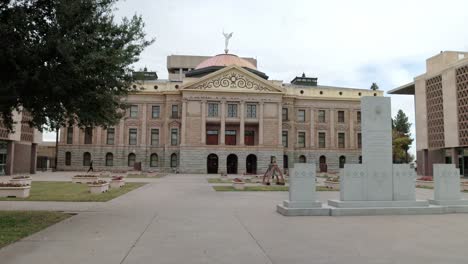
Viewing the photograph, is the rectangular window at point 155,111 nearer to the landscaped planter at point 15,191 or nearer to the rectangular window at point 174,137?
the rectangular window at point 174,137

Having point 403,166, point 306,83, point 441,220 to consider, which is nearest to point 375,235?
point 441,220

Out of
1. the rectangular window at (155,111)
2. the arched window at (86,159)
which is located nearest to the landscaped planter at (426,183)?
the rectangular window at (155,111)

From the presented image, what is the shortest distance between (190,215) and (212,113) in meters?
50.2

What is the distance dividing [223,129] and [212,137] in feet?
13.5

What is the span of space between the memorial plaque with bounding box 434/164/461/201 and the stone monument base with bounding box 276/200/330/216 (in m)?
4.92

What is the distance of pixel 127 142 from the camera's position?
6569 cm

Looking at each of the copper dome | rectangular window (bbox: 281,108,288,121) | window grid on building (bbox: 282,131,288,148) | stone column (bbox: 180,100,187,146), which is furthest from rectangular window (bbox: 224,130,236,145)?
the copper dome

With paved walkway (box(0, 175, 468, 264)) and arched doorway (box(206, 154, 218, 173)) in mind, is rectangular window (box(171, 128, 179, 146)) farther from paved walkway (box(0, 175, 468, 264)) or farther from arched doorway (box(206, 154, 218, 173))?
paved walkway (box(0, 175, 468, 264))

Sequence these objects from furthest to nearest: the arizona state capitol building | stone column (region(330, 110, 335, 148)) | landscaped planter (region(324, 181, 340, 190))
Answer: stone column (region(330, 110, 335, 148))
the arizona state capitol building
landscaped planter (region(324, 181, 340, 190))

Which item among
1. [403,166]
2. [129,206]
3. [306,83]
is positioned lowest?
[129,206]

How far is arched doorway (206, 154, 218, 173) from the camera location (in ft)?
210

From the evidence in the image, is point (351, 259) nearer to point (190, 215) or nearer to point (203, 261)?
point (203, 261)

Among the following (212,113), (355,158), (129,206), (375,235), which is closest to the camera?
(375,235)

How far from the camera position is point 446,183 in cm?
1512
